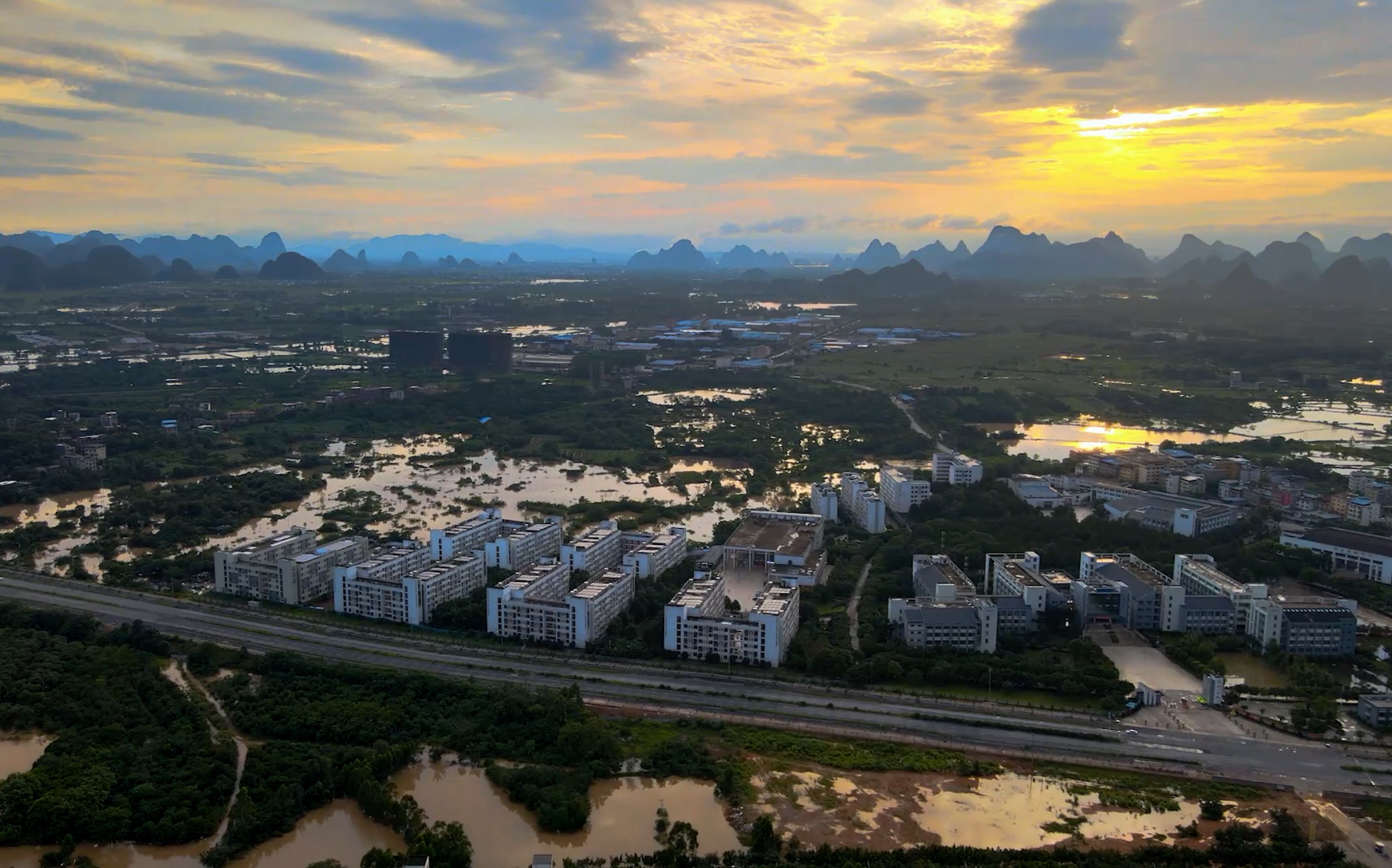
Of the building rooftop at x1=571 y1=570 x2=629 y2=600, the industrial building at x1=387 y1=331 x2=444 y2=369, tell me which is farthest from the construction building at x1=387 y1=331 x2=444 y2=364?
the building rooftop at x1=571 y1=570 x2=629 y2=600

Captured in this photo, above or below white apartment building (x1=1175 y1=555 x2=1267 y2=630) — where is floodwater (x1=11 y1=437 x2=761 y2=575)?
below

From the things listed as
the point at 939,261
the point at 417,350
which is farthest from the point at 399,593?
the point at 939,261

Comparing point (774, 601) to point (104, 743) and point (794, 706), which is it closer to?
point (794, 706)

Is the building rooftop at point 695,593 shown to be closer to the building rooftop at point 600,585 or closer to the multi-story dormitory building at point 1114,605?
the building rooftop at point 600,585

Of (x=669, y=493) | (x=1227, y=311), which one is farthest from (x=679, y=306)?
(x=669, y=493)

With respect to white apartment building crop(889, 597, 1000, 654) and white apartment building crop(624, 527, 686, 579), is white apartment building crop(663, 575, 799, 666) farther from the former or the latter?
white apartment building crop(624, 527, 686, 579)
